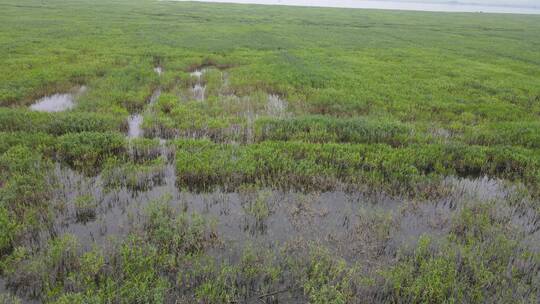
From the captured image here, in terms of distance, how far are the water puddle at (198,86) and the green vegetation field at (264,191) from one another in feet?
0.62

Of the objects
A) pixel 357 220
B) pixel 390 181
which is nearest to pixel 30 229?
pixel 357 220

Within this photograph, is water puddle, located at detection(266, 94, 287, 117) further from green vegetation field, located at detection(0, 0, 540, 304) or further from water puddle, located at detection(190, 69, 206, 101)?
water puddle, located at detection(190, 69, 206, 101)

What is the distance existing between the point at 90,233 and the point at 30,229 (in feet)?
3.67

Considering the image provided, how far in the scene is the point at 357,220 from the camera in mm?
7000

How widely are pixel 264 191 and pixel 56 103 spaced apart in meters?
11.6

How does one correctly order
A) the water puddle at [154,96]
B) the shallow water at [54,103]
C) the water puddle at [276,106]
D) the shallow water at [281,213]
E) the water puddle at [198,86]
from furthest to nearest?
the water puddle at [198,86], the water puddle at [154,96], the water puddle at [276,106], the shallow water at [54,103], the shallow water at [281,213]

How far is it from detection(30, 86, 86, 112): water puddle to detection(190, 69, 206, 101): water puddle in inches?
211

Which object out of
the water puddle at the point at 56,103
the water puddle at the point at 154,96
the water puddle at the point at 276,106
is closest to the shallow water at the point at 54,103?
the water puddle at the point at 56,103

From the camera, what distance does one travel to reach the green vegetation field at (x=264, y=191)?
5176mm

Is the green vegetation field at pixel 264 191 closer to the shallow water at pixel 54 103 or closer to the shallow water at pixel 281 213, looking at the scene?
the shallow water at pixel 281 213

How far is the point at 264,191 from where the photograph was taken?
7.84 metres

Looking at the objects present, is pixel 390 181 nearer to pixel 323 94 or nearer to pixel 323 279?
pixel 323 279

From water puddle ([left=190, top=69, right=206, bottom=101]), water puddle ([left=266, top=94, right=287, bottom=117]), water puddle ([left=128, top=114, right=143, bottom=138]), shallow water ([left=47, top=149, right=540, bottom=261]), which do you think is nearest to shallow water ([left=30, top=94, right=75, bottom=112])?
water puddle ([left=128, top=114, right=143, bottom=138])

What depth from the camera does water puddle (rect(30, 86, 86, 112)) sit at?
1298 centimetres
